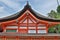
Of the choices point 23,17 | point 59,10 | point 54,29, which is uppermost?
point 59,10

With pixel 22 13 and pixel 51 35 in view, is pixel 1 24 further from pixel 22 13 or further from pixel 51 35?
pixel 51 35

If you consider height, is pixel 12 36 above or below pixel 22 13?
below

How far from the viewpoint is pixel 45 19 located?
13.6 m

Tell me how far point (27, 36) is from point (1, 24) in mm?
4276

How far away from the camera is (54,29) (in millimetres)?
30547

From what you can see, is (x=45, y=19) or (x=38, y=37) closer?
(x=38, y=37)

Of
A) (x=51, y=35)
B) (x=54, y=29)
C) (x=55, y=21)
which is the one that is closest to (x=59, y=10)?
(x=54, y=29)

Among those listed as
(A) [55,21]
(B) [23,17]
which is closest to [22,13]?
(B) [23,17]

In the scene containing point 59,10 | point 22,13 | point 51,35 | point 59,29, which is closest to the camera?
point 51,35

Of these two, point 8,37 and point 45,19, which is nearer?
point 8,37

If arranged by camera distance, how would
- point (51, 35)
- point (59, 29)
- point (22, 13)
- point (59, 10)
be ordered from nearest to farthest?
1. point (51, 35)
2. point (22, 13)
3. point (59, 29)
4. point (59, 10)

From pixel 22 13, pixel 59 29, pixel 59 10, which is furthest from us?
pixel 59 10

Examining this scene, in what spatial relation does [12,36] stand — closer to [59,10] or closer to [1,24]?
[1,24]

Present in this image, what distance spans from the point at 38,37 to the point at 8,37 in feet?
7.13
